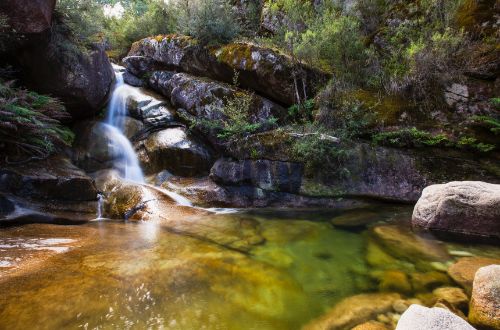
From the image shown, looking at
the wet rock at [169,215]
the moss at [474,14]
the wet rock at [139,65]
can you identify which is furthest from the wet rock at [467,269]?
the wet rock at [139,65]

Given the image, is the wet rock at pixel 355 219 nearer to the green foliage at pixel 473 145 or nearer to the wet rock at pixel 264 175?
the wet rock at pixel 264 175

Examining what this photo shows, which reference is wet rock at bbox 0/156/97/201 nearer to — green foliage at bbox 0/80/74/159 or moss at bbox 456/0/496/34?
green foliage at bbox 0/80/74/159

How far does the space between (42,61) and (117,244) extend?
6.20 m

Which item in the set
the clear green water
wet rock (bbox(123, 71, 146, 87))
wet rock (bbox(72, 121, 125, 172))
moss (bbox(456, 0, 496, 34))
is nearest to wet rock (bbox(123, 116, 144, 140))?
wet rock (bbox(72, 121, 125, 172))

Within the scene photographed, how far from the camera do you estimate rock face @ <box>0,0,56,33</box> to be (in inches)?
249

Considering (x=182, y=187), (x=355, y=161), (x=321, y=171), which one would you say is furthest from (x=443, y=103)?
(x=182, y=187)

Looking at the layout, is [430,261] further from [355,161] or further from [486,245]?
[355,161]

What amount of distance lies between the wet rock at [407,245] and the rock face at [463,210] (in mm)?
617

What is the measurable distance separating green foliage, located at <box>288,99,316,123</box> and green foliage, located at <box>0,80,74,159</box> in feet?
21.4

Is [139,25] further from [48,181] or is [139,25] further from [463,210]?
[463,210]

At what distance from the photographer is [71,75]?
27.8 ft

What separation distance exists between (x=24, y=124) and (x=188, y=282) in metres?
5.33

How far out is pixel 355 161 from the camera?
25.4 ft

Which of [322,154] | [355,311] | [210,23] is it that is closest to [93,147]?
[210,23]
